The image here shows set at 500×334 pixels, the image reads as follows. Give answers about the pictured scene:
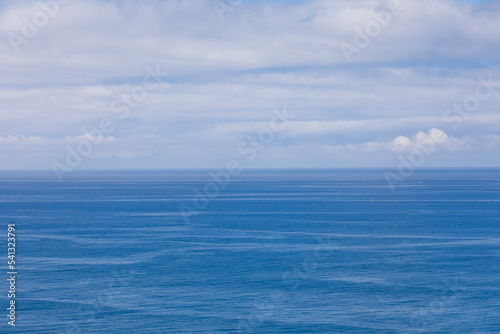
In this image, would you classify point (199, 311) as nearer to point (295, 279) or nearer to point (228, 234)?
point (295, 279)

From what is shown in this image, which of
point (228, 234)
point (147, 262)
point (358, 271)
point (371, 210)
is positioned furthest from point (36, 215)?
point (358, 271)

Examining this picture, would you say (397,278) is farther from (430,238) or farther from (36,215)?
(36,215)

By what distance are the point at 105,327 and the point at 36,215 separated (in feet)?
323

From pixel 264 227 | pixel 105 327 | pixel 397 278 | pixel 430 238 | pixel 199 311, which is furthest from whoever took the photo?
pixel 264 227

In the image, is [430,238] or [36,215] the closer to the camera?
[430,238]

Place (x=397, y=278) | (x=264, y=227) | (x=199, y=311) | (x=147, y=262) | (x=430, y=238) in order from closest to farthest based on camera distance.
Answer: (x=199, y=311) < (x=397, y=278) < (x=147, y=262) < (x=430, y=238) < (x=264, y=227)

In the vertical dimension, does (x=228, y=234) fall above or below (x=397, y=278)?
above

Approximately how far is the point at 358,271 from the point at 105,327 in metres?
35.9

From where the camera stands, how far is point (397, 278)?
7838 cm

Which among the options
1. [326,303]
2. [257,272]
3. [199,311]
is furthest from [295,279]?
[199,311]

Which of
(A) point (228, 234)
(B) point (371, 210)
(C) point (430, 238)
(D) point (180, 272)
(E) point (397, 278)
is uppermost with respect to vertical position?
(B) point (371, 210)

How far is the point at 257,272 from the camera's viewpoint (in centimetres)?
8294

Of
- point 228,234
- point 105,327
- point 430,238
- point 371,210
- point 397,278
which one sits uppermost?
point 371,210

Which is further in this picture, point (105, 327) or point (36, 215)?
point (36, 215)
